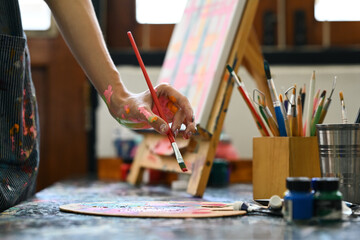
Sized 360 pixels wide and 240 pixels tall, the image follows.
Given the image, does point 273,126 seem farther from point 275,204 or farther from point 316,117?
point 275,204

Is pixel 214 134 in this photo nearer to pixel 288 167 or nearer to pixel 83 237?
pixel 288 167

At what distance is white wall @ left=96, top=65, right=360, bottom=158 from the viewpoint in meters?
2.24

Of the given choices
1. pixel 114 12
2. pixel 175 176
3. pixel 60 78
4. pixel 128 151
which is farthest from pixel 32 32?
pixel 175 176

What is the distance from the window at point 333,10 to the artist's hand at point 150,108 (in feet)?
5.56

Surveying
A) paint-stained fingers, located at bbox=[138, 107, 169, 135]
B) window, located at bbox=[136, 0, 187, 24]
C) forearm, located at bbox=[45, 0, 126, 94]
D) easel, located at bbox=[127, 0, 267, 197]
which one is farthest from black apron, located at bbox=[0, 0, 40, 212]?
window, located at bbox=[136, 0, 187, 24]

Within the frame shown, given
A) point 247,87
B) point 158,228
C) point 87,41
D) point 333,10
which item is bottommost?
point 158,228

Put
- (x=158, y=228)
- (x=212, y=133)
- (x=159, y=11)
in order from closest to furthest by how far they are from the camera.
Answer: (x=158, y=228), (x=212, y=133), (x=159, y=11)

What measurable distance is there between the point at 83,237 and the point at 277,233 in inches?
9.2

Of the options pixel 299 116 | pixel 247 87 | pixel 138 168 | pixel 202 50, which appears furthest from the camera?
pixel 247 87

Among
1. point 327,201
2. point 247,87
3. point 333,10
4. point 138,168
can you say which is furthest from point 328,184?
point 333,10

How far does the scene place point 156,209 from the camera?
2.74ft

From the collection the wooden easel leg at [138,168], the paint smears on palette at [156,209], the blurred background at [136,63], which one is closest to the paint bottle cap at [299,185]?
the paint smears on palette at [156,209]

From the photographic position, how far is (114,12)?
2.54 metres

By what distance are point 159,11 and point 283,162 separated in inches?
67.4
